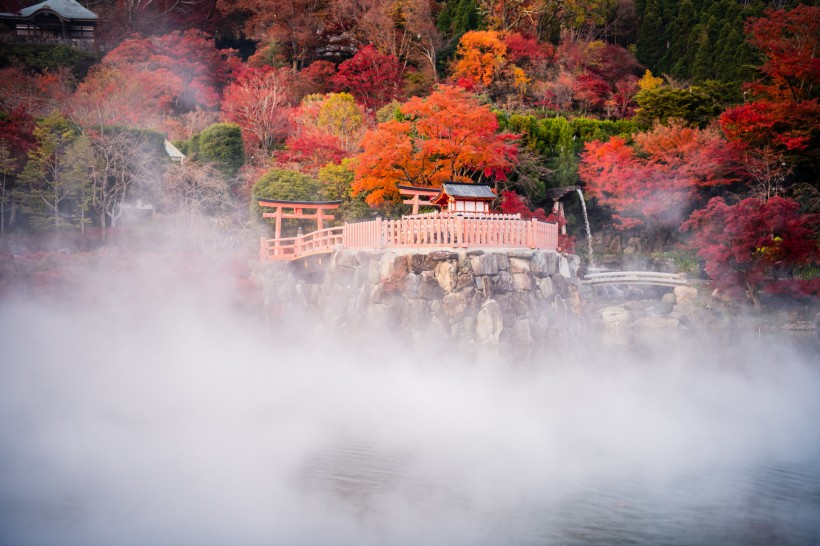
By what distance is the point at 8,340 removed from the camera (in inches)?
786

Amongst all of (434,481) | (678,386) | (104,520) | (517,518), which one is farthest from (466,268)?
(104,520)

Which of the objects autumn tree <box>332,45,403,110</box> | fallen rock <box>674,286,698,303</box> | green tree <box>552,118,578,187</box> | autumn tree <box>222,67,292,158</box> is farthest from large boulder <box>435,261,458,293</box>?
autumn tree <box>332,45,403,110</box>

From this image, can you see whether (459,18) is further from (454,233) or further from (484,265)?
(484,265)

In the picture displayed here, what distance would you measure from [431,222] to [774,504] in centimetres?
1007

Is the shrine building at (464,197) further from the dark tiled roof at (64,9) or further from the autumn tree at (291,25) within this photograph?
the dark tiled roof at (64,9)

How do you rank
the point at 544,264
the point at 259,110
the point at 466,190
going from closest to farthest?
the point at 544,264, the point at 466,190, the point at 259,110

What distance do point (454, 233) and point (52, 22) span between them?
33426 mm

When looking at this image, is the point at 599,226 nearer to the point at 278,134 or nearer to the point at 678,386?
the point at 678,386

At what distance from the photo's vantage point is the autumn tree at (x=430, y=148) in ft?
80.3

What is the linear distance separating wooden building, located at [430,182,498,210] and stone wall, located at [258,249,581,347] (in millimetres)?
2452

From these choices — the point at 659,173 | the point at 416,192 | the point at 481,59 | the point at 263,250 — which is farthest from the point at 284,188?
the point at 481,59

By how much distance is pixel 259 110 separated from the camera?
34.8 meters

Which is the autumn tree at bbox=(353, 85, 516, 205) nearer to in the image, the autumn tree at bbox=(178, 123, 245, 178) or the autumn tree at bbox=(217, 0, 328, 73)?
the autumn tree at bbox=(178, 123, 245, 178)

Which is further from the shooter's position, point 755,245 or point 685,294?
point 685,294
